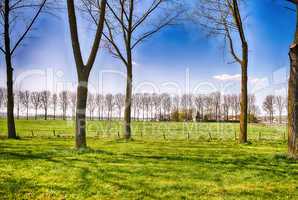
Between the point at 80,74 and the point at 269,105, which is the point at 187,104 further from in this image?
the point at 80,74

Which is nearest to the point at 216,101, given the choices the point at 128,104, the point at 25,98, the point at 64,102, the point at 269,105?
the point at 269,105

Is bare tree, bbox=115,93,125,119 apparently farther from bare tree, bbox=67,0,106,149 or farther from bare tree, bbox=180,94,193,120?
bare tree, bbox=67,0,106,149

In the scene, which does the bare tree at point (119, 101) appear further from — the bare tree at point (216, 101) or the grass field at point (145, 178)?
the grass field at point (145, 178)

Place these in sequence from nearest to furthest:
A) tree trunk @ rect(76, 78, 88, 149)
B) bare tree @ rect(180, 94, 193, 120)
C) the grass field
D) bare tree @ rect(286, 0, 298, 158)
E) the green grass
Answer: the grass field
bare tree @ rect(286, 0, 298, 158)
tree trunk @ rect(76, 78, 88, 149)
the green grass
bare tree @ rect(180, 94, 193, 120)

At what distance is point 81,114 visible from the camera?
14.3m

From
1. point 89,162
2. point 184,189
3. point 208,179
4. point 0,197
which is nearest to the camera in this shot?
point 0,197

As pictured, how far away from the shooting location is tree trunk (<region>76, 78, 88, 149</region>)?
14.3m

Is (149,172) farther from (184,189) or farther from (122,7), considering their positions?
(122,7)

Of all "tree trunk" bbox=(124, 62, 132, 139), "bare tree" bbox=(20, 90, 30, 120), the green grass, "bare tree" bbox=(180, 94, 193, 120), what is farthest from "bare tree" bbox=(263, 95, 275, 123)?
"tree trunk" bbox=(124, 62, 132, 139)

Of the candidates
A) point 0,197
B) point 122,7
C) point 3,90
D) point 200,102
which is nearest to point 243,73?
point 122,7

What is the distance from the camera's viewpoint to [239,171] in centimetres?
940

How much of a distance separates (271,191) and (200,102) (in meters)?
96.1

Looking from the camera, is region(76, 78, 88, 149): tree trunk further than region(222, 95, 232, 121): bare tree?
No

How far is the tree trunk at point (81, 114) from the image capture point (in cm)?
1427
